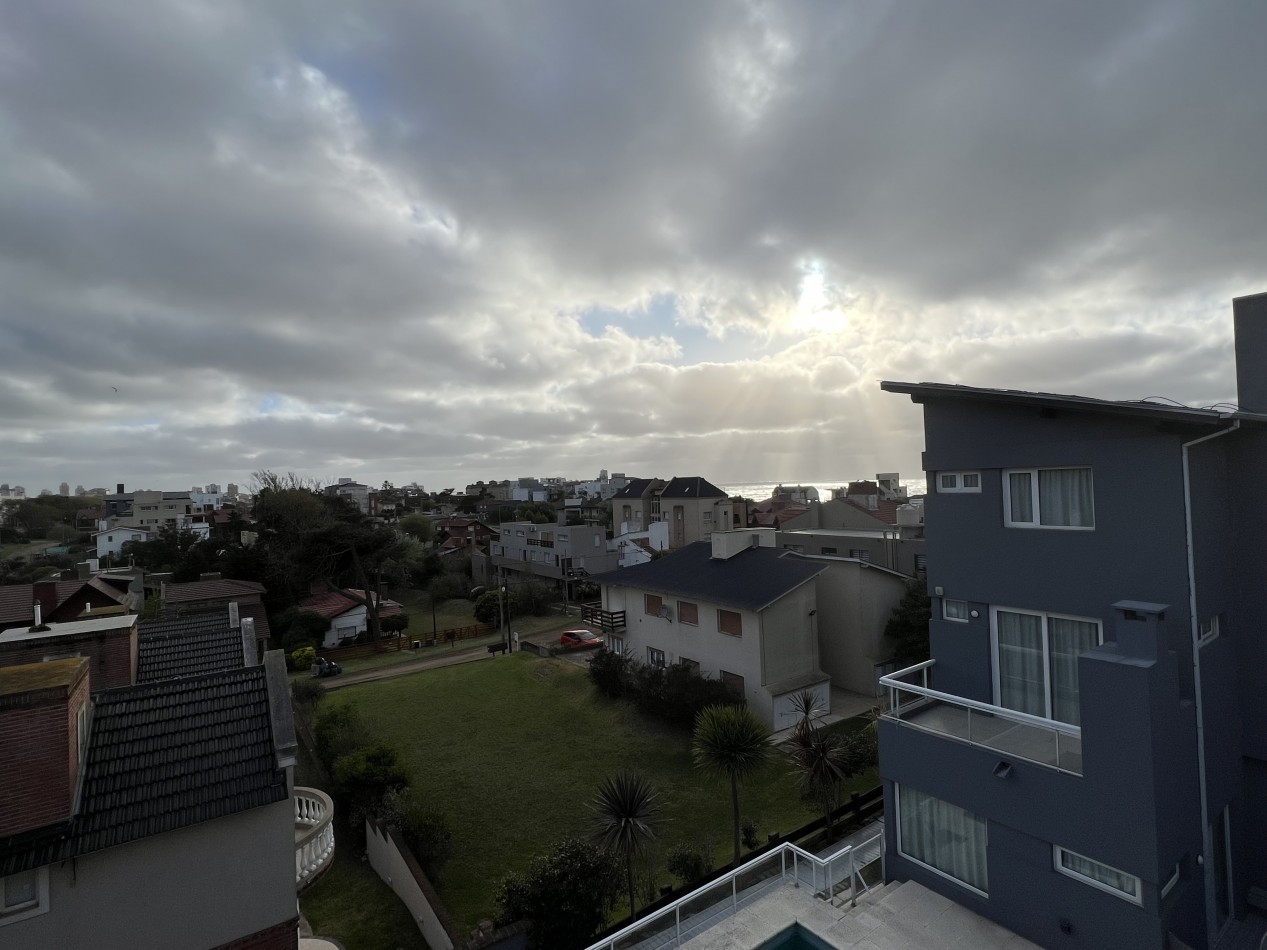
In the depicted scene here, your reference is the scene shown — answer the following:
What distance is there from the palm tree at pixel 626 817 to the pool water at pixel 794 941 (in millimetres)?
3618

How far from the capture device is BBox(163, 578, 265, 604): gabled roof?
105ft

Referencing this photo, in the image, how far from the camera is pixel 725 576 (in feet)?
82.9

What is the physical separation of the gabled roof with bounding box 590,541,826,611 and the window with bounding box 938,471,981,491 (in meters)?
11.4

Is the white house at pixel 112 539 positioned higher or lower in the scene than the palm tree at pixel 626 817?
higher

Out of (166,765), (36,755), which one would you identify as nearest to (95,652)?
(166,765)

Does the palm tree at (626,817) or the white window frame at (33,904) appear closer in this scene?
the white window frame at (33,904)

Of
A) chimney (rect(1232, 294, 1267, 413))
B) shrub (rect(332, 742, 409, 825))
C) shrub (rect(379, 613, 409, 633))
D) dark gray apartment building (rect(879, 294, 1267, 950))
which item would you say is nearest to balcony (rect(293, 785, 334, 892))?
shrub (rect(332, 742, 409, 825))

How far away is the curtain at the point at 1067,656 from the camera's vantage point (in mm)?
9359

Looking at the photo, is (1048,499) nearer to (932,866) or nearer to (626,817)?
(932,866)

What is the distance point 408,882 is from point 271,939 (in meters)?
4.79

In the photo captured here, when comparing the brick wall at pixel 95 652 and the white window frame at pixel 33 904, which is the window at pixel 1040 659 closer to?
the white window frame at pixel 33 904

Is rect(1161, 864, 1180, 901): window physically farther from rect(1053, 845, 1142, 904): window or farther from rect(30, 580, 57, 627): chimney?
rect(30, 580, 57, 627): chimney

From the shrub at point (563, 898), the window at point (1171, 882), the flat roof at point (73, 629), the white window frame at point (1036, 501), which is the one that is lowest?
the shrub at point (563, 898)

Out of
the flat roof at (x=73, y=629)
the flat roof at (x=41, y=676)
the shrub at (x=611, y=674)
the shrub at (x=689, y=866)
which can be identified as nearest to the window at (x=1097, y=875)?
the shrub at (x=689, y=866)
